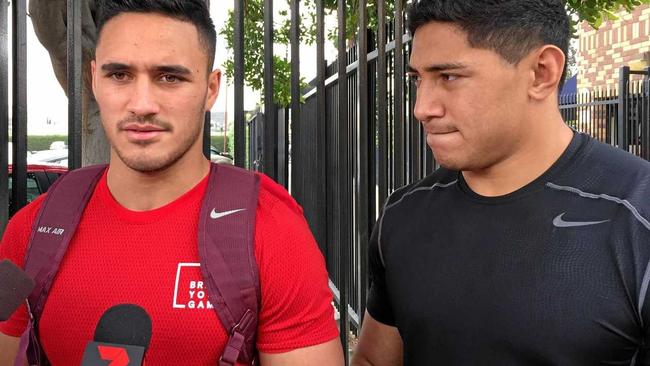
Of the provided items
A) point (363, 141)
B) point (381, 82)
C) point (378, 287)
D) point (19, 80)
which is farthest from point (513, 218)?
point (19, 80)

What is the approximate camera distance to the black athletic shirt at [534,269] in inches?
71.8

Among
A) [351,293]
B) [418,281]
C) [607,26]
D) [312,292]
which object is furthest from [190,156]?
[607,26]

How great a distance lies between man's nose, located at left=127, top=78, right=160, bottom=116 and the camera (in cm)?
203

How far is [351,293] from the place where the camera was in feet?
21.1

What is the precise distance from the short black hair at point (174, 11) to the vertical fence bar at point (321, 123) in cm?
64

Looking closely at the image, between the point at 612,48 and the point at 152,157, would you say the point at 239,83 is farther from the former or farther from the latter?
the point at 612,48

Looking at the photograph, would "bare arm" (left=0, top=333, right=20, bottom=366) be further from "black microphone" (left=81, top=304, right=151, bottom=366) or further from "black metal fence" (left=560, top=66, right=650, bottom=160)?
"black metal fence" (left=560, top=66, right=650, bottom=160)

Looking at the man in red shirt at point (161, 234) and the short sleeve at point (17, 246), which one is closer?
the man in red shirt at point (161, 234)

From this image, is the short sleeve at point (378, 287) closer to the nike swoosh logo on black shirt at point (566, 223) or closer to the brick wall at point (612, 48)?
the nike swoosh logo on black shirt at point (566, 223)

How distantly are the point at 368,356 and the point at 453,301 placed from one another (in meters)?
0.44

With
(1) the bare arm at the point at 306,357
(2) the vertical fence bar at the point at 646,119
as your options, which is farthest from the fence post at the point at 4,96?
(2) the vertical fence bar at the point at 646,119

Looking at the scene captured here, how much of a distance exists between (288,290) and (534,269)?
0.64m

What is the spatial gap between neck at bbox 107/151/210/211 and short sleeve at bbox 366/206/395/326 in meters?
0.57

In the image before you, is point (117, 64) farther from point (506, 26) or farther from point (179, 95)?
point (506, 26)
